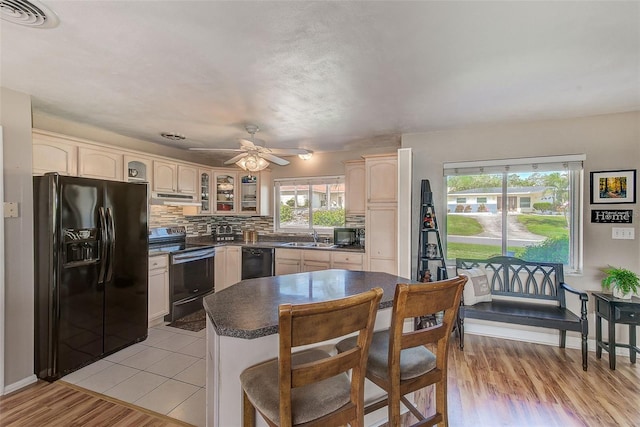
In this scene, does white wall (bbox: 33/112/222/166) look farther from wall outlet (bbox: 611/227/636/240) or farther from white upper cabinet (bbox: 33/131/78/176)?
wall outlet (bbox: 611/227/636/240)

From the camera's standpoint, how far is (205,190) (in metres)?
4.91

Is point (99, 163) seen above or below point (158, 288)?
above

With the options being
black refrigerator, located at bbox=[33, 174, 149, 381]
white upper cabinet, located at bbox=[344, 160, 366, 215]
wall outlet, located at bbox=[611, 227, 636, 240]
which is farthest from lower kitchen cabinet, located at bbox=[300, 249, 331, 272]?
wall outlet, located at bbox=[611, 227, 636, 240]

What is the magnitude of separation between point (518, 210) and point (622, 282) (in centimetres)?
109

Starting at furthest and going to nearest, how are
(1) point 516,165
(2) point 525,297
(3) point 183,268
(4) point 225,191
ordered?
(4) point 225,191, (3) point 183,268, (1) point 516,165, (2) point 525,297

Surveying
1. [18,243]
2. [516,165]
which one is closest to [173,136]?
[18,243]

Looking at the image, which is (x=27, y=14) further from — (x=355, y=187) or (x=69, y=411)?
(x=355, y=187)

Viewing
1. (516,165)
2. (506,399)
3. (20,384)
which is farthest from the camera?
(516,165)

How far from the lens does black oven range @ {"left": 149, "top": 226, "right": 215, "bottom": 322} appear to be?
151 inches

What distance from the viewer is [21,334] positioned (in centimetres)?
238

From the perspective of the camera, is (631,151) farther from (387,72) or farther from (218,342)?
(218,342)

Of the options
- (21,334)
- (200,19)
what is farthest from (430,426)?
(21,334)

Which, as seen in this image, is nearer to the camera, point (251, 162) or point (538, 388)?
point (538, 388)

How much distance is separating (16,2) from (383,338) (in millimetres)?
2467
